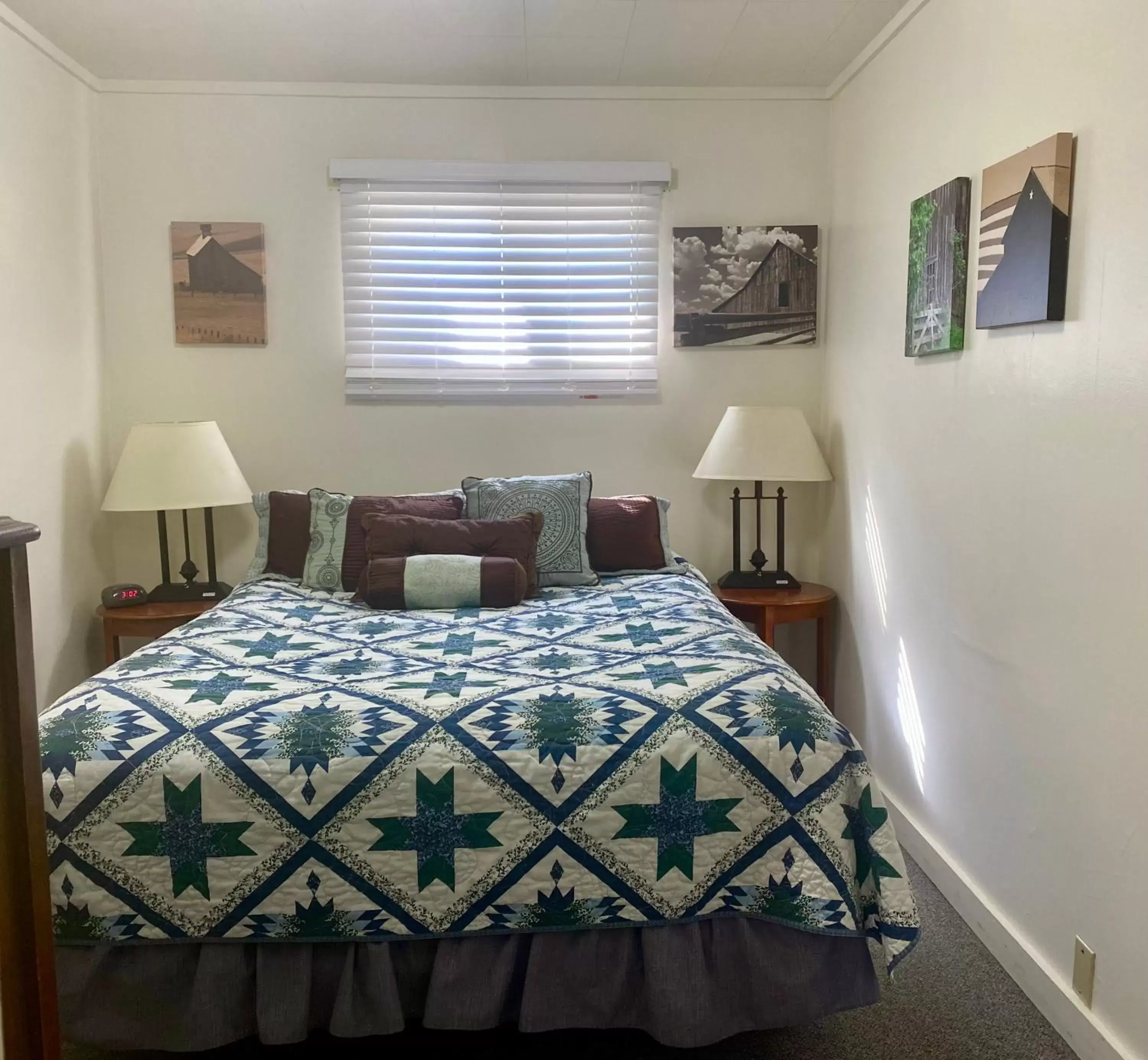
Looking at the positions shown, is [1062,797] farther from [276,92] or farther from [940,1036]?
[276,92]

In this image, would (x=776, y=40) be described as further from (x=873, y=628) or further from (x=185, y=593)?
(x=185, y=593)

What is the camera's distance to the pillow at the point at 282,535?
314 centimetres

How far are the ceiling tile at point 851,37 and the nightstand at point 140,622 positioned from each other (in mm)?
2648

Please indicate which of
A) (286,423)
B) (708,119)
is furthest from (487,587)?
(708,119)

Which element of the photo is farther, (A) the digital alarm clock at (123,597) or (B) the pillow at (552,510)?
(A) the digital alarm clock at (123,597)

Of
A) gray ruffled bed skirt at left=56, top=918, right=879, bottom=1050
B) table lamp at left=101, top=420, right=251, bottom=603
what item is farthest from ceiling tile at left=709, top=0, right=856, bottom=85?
gray ruffled bed skirt at left=56, top=918, right=879, bottom=1050

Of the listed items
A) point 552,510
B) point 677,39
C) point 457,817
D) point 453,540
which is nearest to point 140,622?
point 453,540

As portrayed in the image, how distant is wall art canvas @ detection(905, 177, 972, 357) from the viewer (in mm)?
2381

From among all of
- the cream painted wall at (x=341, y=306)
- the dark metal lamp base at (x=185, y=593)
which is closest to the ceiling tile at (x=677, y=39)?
the cream painted wall at (x=341, y=306)

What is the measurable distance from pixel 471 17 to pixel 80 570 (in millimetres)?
2186

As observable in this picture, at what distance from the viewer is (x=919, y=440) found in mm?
2693

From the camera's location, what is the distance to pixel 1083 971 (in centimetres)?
186

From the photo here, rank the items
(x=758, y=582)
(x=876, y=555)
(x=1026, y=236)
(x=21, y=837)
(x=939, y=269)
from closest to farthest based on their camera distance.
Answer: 1. (x=21, y=837)
2. (x=1026, y=236)
3. (x=939, y=269)
4. (x=876, y=555)
5. (x=758, y=582)

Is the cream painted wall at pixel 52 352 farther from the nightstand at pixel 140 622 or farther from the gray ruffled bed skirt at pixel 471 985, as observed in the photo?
the gray ruffled bed skirt at pixel 471 985
